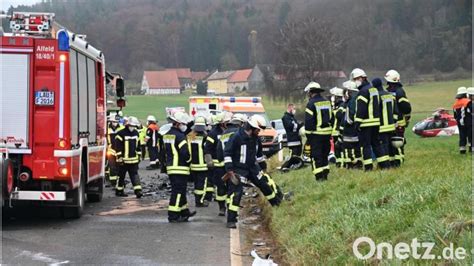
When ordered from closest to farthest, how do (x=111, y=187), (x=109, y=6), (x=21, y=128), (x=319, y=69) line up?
(x=21, y=128) → (x=111, y=187) → (x=319, y=69) → (x=109, y=6)

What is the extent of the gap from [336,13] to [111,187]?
6674cm

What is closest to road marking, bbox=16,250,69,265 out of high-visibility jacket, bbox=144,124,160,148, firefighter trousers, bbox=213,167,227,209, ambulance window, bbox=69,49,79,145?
ambulance window, bbox=69,49,79,145

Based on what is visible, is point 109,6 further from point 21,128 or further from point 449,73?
point 21,128

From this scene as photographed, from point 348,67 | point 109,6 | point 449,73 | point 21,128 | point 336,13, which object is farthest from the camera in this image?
point 109,6

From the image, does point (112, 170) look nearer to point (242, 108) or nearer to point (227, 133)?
point (227, 133)

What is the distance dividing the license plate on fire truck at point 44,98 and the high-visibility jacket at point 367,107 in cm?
497

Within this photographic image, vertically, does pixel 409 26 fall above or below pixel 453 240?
above

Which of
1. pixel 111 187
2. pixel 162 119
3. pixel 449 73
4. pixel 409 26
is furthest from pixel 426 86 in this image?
pixel 111 187

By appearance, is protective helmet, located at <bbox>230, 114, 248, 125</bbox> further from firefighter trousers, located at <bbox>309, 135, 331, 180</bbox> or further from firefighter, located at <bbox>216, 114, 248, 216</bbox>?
firefighter trousers, located at <bbox>309, 135, 331, 180</bbox>

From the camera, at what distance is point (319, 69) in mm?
61656

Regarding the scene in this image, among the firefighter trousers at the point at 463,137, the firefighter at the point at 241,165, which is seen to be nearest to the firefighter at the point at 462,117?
the firefighter trousers at the point at 463,137

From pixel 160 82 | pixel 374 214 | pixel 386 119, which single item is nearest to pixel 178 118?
pixel 386 119

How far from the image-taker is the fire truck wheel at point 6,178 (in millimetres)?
8898

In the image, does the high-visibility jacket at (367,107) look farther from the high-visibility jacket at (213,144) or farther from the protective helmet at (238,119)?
the high-visibility jacket at (213,144)
